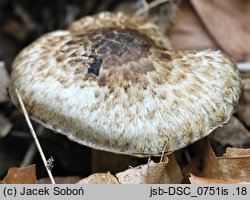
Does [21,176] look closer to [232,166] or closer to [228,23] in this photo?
[232,166]

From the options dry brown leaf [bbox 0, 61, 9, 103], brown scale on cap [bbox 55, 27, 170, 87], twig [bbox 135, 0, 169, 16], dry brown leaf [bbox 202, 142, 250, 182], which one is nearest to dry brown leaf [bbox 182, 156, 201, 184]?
dry brown leaf [bbox 202, 142, 250, 182]

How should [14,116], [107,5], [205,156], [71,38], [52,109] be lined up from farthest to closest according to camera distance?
[107,5]
[14,116]
[71,38]
[205,156]
[52,109]

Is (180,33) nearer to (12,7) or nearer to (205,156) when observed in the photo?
(205,156)

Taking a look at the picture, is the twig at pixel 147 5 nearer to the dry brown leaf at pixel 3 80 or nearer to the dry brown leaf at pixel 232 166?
the dry brown leaf at pixel 3 80

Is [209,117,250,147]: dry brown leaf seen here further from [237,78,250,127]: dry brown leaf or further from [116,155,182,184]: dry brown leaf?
[116,155,182,184]: dry brown leaf

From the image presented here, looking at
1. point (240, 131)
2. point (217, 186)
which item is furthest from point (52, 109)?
point (240, 131)

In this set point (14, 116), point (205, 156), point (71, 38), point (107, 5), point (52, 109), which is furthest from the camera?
point (107, 5)

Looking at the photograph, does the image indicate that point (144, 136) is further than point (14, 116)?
No
